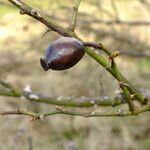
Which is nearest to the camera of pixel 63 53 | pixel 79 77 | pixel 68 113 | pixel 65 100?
pixel 63 53

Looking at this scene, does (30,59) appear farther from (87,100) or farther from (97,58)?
(97,58)

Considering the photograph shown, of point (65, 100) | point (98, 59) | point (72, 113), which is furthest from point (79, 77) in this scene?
point (98, 59)

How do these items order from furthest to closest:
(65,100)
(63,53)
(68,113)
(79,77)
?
(79,77)
(65,100)
(68,113)
(63,53)

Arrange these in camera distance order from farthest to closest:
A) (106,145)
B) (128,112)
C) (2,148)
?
(2,148) < (106,145) < (128,112)

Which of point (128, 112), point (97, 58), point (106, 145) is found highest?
point (97, 58)

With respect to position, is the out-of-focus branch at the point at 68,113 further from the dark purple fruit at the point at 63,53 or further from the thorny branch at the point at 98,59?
the dark purple fruit at the point at 63,53

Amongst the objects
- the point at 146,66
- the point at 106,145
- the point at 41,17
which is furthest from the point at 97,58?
the point at 146,66

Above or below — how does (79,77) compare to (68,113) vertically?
below

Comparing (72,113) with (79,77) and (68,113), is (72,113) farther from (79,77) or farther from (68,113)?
(79,77)
